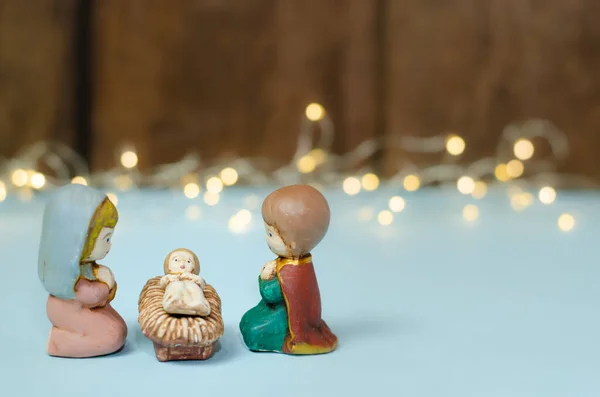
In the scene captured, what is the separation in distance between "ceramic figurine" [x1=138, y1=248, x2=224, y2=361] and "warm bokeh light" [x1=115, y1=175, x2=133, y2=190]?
1.49m

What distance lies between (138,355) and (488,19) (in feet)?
6.06

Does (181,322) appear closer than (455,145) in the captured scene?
Yes

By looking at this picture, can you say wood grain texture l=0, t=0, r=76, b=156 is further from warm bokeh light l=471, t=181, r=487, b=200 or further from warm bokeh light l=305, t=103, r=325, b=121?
warm bokeh light l=471, t=181, r=487, b=200

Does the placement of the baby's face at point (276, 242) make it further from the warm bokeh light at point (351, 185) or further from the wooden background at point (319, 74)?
the wooden background at point (319, 74)

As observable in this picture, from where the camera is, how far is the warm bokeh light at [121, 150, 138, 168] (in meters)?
2.50

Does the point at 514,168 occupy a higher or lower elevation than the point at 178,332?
higher

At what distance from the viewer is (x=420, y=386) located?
3.05ft

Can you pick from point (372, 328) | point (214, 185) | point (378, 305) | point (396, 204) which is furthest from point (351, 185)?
point (372, 328)

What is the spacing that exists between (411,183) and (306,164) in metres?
0.34

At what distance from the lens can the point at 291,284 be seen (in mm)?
1037

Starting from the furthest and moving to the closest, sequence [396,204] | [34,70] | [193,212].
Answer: [34,70] → [396,204] → [193,212]

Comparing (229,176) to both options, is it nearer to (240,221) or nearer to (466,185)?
(240,221)

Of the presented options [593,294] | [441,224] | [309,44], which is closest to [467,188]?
[441,224]

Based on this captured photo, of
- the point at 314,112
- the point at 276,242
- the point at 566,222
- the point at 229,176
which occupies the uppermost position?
the point at 314,112
